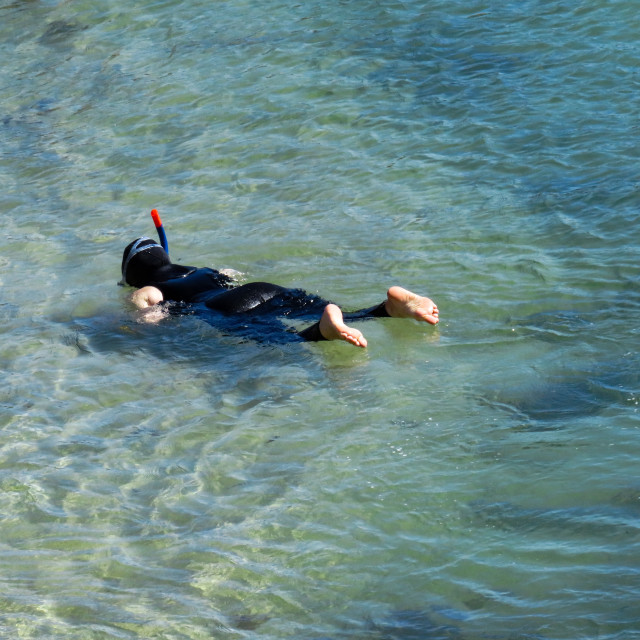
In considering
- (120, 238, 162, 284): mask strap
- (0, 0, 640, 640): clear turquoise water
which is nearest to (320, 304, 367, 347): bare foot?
(0, 0, 640, 640): clear turquoise water

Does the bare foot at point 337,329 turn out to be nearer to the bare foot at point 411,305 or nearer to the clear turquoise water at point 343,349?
the clear turquoise water at point 343,349

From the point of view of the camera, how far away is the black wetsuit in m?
6.12

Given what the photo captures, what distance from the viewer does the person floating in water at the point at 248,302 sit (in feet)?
19.1

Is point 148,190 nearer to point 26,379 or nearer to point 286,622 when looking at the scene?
point 26,379

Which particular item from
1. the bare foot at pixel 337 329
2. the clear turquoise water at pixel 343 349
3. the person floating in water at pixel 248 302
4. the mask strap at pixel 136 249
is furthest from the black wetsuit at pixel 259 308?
the mask strap at pixel 136 249

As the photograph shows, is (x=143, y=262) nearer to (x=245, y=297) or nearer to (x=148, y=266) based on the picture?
(x=148, y=266)

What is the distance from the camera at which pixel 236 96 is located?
11.2m

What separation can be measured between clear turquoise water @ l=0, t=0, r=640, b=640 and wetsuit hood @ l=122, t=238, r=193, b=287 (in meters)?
0.32

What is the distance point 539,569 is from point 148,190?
22.7ft

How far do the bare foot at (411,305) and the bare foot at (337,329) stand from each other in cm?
40

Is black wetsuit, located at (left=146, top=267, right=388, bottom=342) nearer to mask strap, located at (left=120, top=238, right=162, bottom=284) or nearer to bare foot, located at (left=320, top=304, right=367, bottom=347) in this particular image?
bare foot, located at (left=320, top=304, right=367, bottom=347)

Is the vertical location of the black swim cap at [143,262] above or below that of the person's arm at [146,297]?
above

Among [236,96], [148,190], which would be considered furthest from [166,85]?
[148,190]

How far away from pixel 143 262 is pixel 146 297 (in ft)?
1.39
